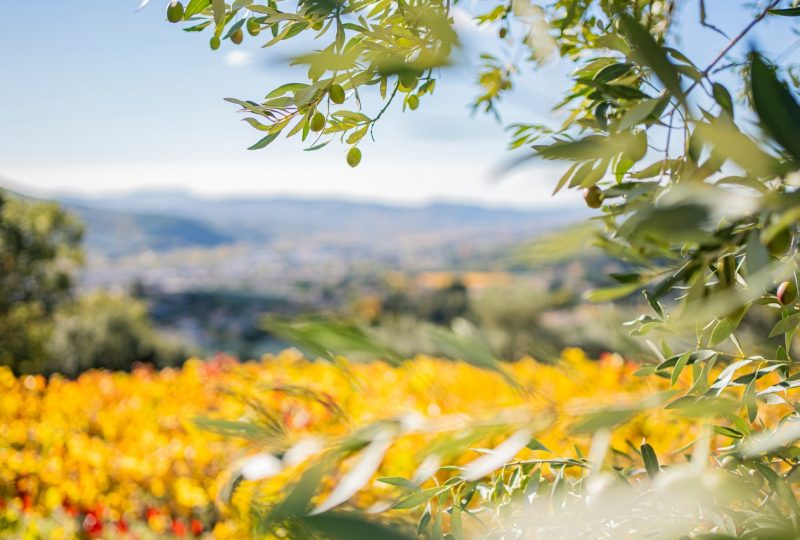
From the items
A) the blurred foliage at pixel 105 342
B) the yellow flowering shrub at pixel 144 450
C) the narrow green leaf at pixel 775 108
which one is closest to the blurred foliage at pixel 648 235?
the narrow green leaf at pixel 775 108

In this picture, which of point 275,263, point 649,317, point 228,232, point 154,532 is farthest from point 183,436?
point 228,232

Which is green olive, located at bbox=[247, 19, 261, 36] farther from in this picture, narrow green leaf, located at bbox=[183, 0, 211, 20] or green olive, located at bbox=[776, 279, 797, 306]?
green olive, located at bbox=[776, 279, 797, 306]

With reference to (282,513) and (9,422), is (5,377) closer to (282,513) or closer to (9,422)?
(9,422)

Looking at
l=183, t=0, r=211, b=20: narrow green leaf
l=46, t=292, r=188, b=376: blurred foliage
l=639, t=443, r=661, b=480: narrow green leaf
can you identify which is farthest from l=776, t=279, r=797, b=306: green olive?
l=46, t=292, r=188, b=376: blurred foliage

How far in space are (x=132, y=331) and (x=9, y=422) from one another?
16.1 ft

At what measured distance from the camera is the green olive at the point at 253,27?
1.92ft

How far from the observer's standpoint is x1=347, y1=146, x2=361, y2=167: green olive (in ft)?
2.13

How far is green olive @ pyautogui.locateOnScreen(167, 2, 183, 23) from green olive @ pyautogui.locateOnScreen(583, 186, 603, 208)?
0.39m

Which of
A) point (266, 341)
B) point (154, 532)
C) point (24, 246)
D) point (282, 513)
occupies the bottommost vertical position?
point (266, 341)

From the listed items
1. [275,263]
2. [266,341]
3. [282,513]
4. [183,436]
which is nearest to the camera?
[282,513]

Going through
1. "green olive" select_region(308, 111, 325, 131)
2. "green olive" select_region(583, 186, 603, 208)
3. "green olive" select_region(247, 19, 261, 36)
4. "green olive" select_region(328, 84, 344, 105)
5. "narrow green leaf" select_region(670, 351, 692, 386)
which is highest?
"green olive" select_region(247, 19, 261, 36)

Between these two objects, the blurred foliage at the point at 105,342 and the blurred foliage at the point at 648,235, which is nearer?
the blurred foliage at the point at 648,235

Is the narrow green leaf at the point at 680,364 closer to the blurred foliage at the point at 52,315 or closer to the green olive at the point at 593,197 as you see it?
the green olive at the point at 593,197

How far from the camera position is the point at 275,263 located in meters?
43.5
